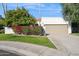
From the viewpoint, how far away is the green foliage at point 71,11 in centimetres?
3388

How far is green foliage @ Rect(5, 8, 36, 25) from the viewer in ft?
86.1

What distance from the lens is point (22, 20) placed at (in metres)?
26.7

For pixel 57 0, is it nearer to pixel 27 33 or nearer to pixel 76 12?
pixel 27 33

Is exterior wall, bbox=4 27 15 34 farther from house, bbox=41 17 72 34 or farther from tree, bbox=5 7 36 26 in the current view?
house, bbox=41 17 72 34

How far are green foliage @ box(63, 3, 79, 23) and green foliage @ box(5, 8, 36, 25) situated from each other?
25.5ft

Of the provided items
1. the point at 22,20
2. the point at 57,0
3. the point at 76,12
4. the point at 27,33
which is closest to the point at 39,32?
the point at 27,33

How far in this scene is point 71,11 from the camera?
3500cm

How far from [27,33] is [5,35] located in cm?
277

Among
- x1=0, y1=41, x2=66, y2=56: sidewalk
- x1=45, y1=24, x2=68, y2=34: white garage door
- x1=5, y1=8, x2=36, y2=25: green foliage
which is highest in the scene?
x1=5, y1=8, x2=36, y2=25: green foliage

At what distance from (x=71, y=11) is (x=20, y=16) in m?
9.60

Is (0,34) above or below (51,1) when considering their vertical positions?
below

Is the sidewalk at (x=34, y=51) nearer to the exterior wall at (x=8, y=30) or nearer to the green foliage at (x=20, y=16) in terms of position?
the green foliage at (x=20, y=16)

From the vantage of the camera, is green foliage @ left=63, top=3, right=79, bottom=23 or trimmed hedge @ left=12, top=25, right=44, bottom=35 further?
green foliage @ left=63, top=3, right=79, bottom=23

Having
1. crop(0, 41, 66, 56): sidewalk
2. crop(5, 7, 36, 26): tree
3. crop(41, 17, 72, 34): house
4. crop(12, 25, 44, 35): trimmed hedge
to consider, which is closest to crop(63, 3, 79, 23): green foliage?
crop(41, 17, 72, 34): house
